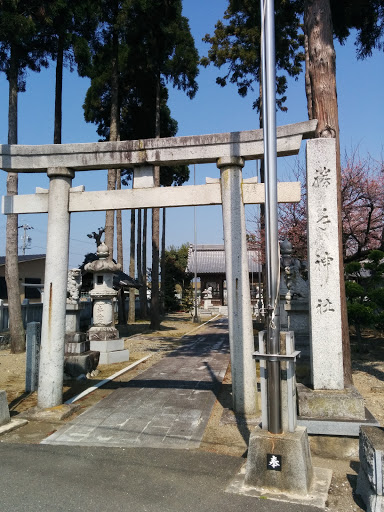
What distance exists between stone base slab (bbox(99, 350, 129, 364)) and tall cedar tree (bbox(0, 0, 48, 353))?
355 cm

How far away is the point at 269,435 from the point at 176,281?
117 feet

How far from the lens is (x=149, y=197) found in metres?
6.52

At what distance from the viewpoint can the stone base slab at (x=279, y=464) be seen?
12.5ft

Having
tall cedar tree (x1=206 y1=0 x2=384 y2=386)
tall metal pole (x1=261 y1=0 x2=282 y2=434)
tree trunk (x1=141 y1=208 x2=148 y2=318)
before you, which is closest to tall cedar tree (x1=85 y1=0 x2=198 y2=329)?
tall cedar tree (x1=206 y1=0 x2=384 y2=386)

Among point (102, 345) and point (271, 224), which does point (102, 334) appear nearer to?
point (102, 345)

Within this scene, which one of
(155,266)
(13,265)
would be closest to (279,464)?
(13,265)

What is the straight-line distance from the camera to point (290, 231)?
17.9m

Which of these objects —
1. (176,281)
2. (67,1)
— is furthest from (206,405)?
(176,281)

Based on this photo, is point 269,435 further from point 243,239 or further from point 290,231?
point 290,231

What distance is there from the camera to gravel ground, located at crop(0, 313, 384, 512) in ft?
14.0

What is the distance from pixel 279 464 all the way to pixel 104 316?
8578 mm

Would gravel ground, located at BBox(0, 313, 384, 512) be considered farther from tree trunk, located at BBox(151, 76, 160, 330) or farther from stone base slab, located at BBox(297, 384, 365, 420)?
tree trunk, located at BBox(151, 76, 160, 330)

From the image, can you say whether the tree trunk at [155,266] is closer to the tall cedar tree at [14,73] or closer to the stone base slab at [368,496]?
the tall cedar tree at [14,73]

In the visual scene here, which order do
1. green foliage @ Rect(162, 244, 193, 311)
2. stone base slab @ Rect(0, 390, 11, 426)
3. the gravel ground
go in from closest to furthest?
the gravel ground → stone base slab @ Rect(0, 390, 11, 426) → green foliage @ Rect(162, 244, 193, 311)
